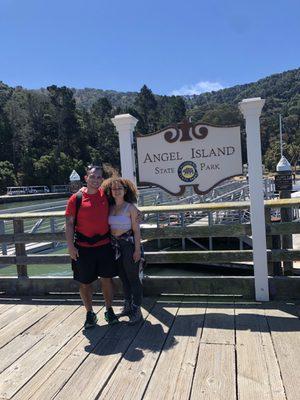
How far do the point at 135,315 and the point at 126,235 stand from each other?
677mm

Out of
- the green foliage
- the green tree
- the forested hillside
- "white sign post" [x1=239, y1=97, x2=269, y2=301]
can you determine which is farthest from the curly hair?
the green tree

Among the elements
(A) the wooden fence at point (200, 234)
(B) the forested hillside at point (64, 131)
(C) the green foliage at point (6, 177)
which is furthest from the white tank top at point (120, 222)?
(C) the green foliage at point (6, 177)

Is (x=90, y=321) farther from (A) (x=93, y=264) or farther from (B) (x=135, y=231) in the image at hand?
(B) (x=135, y=231)

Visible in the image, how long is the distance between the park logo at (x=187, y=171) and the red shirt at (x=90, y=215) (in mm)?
1077

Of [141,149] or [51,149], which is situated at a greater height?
[51,149]

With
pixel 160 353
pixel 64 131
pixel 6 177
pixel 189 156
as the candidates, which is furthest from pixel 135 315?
pixel 64 131

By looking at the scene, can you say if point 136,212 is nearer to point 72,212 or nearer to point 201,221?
point 72,212

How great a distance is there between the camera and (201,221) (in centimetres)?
1368

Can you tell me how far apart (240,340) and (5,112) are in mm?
77523

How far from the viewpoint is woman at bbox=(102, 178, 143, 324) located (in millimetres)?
3723

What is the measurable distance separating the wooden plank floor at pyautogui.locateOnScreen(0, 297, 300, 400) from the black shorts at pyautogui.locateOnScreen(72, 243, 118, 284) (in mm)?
450

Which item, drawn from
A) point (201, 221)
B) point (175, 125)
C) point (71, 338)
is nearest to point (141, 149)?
point (175, 125)

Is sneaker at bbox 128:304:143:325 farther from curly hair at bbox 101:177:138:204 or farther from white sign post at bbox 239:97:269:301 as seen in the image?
white sign post at bbox 239:97:269:301

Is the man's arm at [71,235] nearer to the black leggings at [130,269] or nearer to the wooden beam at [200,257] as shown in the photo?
the black leggings at [130,269]
